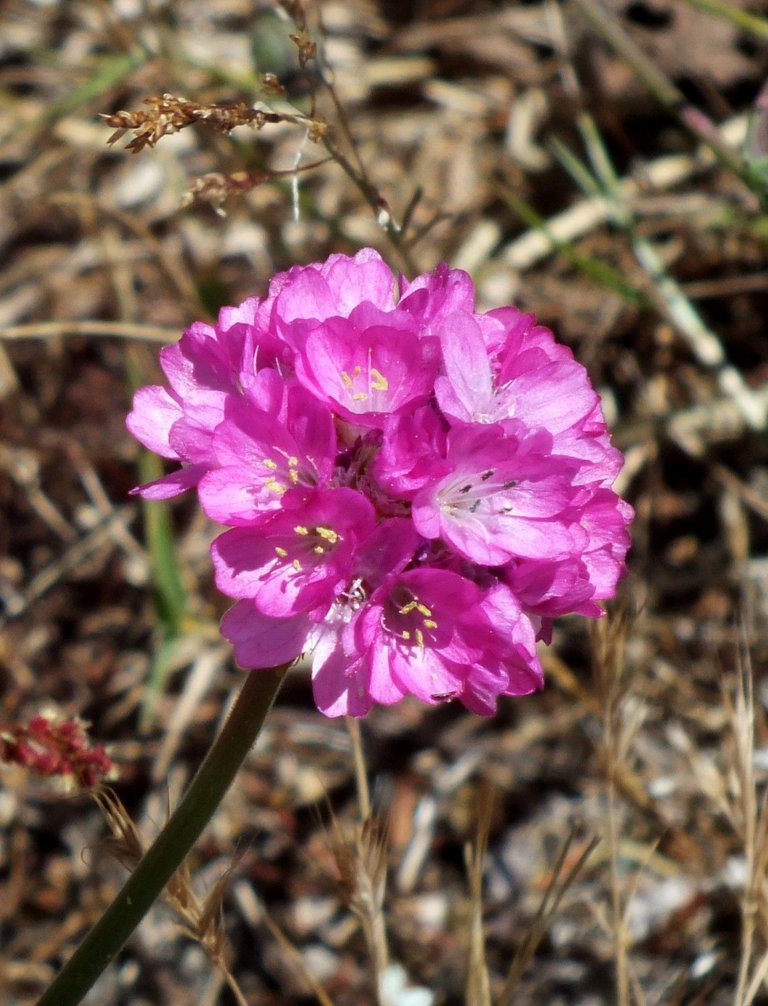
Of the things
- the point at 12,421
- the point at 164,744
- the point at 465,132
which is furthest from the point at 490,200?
the point at 164,744

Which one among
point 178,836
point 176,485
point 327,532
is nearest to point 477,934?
point 178,836

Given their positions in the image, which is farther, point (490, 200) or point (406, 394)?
point (490, 200)

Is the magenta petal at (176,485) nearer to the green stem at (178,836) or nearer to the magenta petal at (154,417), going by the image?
the magenta petal at (154,417)

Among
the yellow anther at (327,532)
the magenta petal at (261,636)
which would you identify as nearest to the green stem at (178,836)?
the magenta petal at (261,636)

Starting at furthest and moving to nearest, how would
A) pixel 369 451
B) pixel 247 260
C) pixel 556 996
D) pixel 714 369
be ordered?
pixel 247 260
pixel 714 369
pixel 556 996
pixel 369 451

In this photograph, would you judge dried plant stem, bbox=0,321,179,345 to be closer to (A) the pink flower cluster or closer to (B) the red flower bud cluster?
(B) the red flower bud cluster

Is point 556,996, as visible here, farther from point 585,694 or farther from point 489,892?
point 585,694

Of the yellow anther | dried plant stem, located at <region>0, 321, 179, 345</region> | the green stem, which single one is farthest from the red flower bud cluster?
dried plant stem, located at <region>0, 321, 179, 345</region>

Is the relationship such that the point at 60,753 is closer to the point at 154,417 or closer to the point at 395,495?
the point at 154,417
